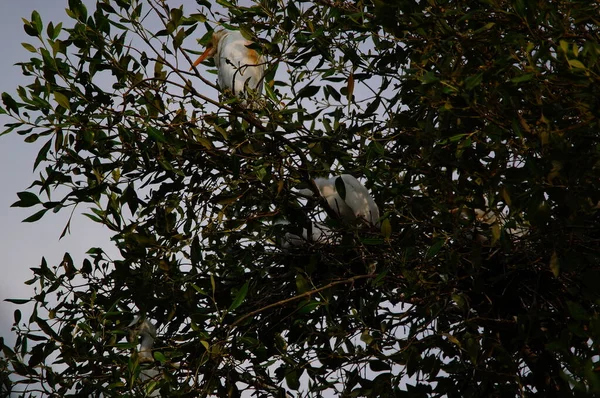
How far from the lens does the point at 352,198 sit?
8.52 feet

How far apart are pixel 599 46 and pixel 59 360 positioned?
1.84 meters

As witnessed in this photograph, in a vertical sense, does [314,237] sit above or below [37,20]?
below

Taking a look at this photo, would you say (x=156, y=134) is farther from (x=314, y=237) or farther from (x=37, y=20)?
(x=314, y=237)

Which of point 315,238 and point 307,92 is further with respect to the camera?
point 315,238

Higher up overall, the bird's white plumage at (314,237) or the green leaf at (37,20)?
the green leaf at (37,20)

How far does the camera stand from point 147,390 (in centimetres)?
200

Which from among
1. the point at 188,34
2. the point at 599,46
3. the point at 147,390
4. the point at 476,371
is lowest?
the point at 476,371

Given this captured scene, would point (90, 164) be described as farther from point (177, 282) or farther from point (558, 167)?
point (558, 167)

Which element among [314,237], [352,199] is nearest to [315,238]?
[314,237]

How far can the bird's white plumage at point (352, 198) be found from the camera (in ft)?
8.53

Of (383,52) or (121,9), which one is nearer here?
(121,9)

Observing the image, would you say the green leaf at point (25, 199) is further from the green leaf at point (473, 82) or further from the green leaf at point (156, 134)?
the green leaf at point (473, 82)

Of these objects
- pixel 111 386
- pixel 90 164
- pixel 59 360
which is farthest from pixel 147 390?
pixel 90 164

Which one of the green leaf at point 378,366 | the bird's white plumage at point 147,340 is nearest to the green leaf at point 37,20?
the bird's white plumage at point 147,340
